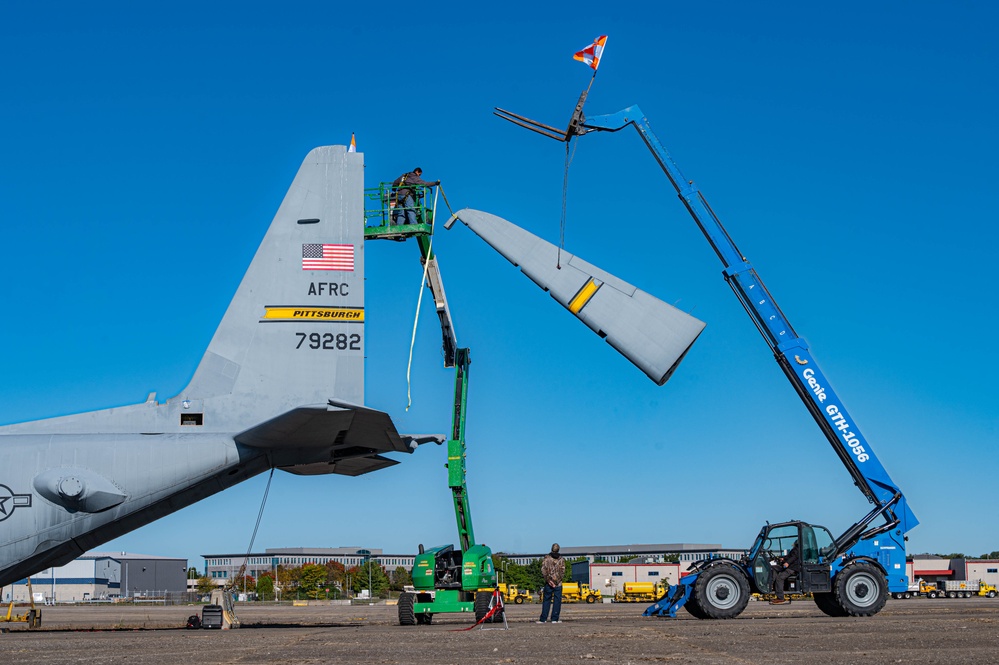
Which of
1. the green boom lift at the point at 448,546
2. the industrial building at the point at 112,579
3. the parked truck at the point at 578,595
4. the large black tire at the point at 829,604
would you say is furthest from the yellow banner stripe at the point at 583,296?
the industrial building at the point at 112,579

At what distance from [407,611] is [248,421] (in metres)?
6.17

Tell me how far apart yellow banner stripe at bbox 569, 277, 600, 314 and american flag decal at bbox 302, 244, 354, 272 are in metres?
5.38

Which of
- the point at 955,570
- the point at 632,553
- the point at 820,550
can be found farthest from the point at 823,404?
the point at 632,553

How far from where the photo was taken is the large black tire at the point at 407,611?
2000 centimetres

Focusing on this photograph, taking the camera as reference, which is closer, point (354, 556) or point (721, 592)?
point (721, 592)

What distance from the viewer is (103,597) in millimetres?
104062

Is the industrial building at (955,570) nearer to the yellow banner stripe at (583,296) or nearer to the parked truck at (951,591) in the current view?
the parked truck at (951,591)

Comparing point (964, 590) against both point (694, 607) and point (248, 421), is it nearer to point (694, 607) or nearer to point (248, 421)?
point (694, 607)

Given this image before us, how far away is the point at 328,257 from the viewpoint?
17.0 metres

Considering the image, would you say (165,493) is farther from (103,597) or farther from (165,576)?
(165,576)

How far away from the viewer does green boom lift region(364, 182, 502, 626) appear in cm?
1994

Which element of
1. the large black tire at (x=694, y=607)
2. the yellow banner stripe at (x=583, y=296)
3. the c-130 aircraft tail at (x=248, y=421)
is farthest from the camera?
the yellow banner stripe at (x=583, y=296)

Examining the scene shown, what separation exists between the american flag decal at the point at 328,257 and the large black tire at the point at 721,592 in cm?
922

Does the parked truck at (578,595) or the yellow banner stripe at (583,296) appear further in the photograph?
the parked truck at (578,595)
